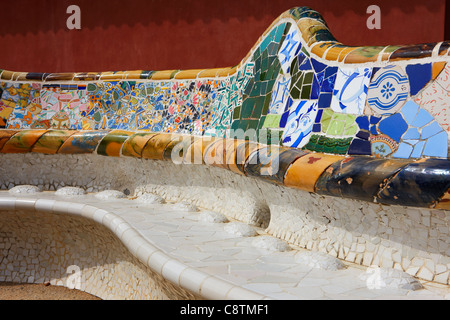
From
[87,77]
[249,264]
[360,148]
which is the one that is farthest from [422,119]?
[87,77]

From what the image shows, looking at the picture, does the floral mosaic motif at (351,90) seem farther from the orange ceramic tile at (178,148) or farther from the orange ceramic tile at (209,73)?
the orange ceramic tile at (209,73)

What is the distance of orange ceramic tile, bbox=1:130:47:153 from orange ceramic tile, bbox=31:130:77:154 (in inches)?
1.5

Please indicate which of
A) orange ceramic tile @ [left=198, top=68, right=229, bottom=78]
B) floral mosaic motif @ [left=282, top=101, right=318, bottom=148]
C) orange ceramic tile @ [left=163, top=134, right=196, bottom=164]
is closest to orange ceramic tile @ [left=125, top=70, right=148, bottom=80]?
orange ceramic tile @ [left=198, top=68, right=229, bottom=78]

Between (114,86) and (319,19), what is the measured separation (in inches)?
87.3

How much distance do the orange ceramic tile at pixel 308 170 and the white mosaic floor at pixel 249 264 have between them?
1.08 feet

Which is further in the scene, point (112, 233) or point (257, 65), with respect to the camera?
point (257, 65)

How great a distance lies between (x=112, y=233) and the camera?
301 cm

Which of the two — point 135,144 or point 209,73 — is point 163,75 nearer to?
point 209,73

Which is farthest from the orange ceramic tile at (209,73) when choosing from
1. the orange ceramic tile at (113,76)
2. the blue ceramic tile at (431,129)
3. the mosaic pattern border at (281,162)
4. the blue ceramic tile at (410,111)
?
the blue ceramic tile at (431,129)

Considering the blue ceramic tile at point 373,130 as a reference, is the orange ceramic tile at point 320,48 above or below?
above

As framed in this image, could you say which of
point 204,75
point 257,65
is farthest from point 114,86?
point 257,65

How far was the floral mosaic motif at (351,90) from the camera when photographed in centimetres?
223

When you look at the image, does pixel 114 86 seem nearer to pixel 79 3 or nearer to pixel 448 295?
pixel 79 3

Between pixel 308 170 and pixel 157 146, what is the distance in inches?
69.1
